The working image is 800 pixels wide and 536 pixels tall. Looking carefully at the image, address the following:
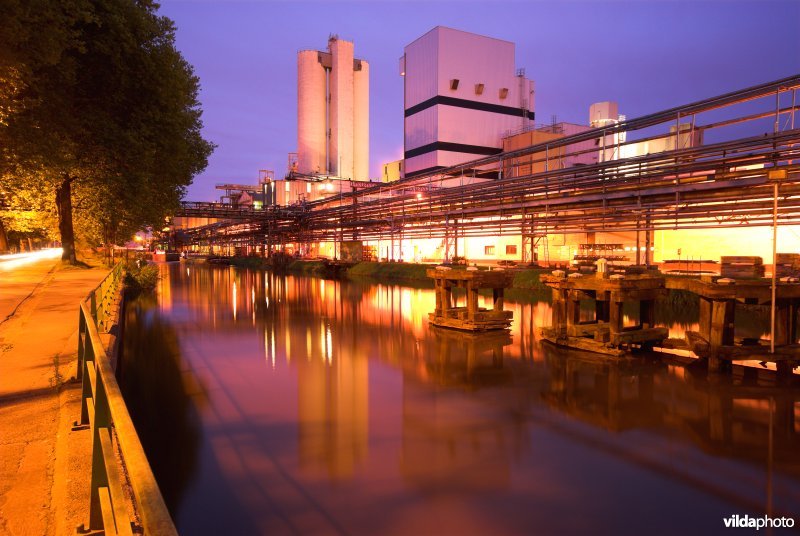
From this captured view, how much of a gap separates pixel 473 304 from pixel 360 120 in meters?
75.4

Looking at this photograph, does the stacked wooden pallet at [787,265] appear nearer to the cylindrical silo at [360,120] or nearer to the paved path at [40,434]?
the paved path at [40,434]

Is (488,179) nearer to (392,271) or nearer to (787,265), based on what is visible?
(392,271)

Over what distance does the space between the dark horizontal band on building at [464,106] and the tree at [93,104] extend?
40082mm

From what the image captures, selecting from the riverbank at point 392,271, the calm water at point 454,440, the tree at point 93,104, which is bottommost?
the calm water at point 454,440

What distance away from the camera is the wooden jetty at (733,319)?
28.2 ft

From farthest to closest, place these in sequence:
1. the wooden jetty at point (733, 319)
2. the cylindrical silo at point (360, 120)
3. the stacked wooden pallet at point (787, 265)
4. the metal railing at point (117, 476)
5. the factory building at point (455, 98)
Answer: the cylindrical silo at point (360, 120) < the factory building at point (455, 98) < the stacked wooden pallet at point (787, 265) < the wooden jetty at point (733, 319) < the metal railing at point (117, 476)

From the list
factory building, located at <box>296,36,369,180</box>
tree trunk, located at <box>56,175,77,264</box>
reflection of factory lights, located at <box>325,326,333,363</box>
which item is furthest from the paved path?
factory building, located at <box>296,36,369,180</box>

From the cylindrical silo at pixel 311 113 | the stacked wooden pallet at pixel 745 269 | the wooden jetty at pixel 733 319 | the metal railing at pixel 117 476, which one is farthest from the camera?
the cylindrical silo at pixel 311 113

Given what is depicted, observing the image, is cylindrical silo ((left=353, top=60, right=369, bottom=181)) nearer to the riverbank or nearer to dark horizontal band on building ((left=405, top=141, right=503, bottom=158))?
dark horizontal band on building ((left=405, top=141, right=503, bottom=158))

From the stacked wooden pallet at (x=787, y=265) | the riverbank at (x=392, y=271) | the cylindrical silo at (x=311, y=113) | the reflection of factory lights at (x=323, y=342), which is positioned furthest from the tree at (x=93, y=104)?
the cylindrical silo at (x=311, y=113)

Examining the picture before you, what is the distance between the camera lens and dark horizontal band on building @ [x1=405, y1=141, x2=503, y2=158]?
2346 inches

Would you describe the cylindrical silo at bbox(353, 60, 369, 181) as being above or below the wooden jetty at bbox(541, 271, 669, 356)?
above

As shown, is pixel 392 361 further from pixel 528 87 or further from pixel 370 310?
pixel 528 87

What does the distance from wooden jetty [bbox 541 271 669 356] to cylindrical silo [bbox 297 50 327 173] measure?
72.8 meters
